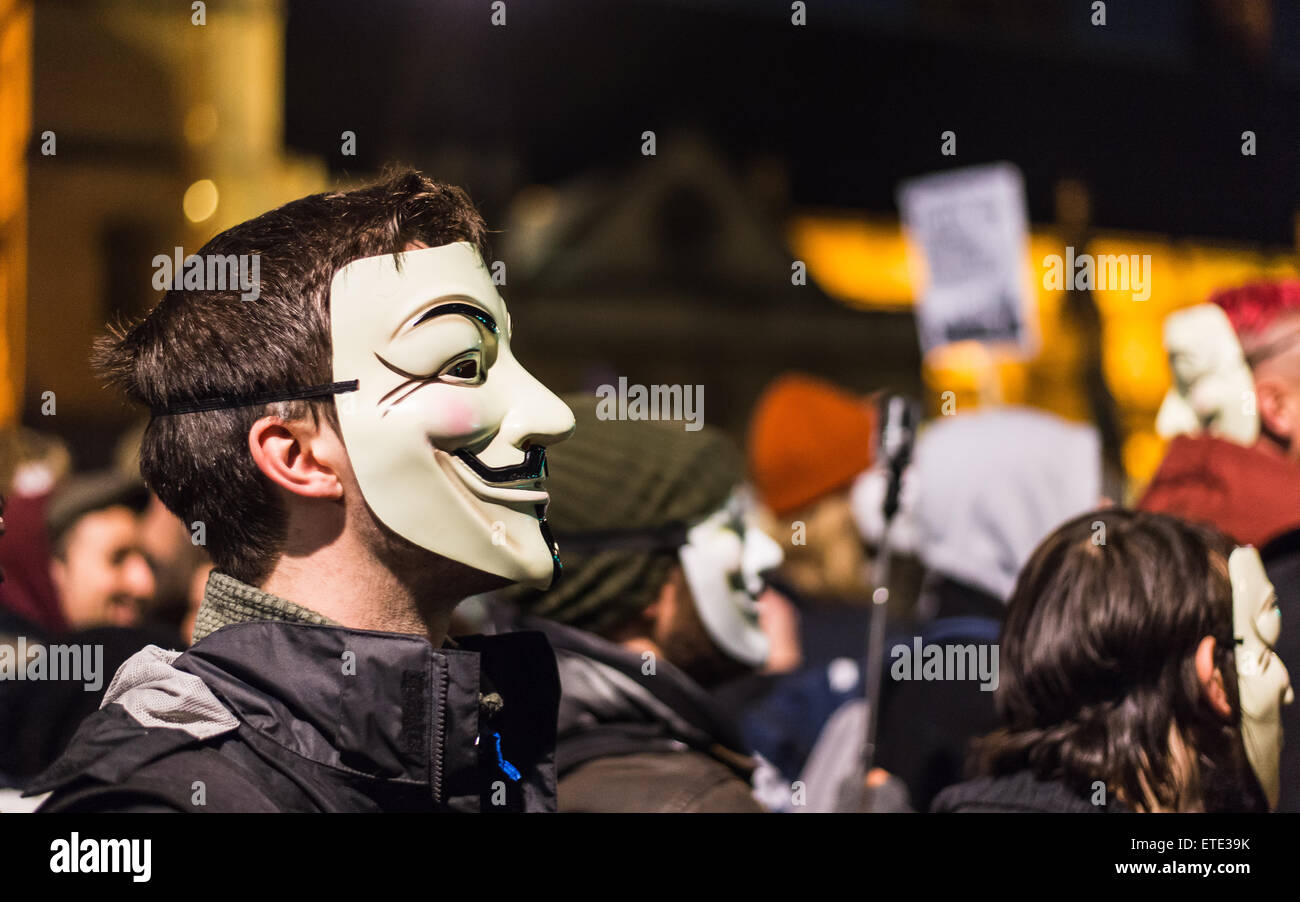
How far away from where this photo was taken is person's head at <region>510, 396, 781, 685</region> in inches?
114

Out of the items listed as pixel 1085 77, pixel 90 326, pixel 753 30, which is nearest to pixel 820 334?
pixel 753 30

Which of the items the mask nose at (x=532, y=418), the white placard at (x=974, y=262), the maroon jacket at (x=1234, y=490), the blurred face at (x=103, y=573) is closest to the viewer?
the mask nose at (x=532, y=418)

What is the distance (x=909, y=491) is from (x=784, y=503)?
946 mm

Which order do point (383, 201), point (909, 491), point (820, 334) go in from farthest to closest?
1. point (820, 334)
2. point (909, 491)
3. point (383, 201)

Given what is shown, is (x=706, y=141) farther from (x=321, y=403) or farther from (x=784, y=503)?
(x=321, y=403)

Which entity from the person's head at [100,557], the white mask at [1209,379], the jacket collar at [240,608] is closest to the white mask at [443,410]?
the jacket collar at [240,608]

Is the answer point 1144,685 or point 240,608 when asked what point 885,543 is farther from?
point 240,608

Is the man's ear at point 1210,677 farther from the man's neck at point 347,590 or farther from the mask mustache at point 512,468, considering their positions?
the man's neck at point 347,590

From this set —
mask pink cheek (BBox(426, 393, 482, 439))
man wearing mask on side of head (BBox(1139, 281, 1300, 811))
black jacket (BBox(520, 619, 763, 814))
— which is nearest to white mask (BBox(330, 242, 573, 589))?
mask pink cheek (BBox(426, 393, 482, 439))

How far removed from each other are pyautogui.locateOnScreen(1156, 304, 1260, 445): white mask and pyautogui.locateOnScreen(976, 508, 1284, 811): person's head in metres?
0.70

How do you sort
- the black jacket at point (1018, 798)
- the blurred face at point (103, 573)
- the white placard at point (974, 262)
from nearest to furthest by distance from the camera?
the black jacket at point (1018, 798) < the blurred face at point (103, 573) < the white placard at point (974, 262)

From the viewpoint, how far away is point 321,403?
1858mm

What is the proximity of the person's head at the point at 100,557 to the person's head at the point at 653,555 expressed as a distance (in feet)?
5.43

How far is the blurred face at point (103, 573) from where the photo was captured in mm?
4094
